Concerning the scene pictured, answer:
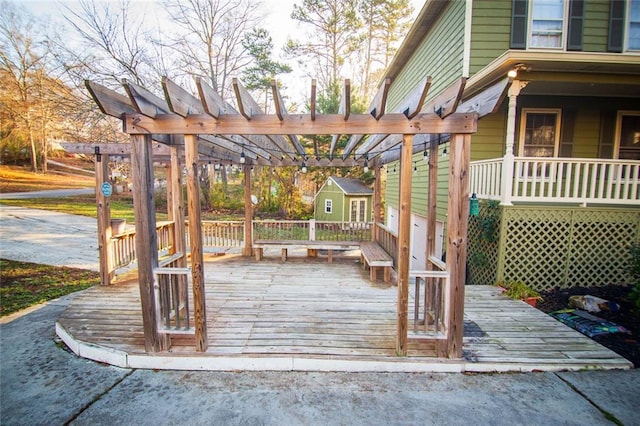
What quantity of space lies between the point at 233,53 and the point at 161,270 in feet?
Result: 51.4

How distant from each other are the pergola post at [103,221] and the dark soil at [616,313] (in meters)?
7.16

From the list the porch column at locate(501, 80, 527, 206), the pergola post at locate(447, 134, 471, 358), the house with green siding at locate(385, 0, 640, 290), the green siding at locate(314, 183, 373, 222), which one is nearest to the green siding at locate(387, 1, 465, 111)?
the house with green siding at locate(385, 0, 640, 290)

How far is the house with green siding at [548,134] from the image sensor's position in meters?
5.02

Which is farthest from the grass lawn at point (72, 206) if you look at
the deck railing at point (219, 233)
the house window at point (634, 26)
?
the house window at point (634, 26)

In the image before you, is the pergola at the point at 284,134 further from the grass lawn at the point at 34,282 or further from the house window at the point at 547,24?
the house window at the point at 547,24

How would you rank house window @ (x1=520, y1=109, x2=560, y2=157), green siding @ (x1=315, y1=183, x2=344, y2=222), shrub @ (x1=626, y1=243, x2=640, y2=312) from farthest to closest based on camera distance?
green siding @ (x1=315, y1=183, x2=344, y2=222) → house window @ (x1=520, y1=109, x2=560, y2=157) → shrub @ (x1=626, y1=243, x2=640, y2=312)

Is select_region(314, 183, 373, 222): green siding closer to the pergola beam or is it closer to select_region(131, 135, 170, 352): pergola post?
the pergola beam

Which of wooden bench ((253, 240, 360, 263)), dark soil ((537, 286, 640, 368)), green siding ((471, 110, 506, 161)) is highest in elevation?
green siding ((471, 110, 506, 161))

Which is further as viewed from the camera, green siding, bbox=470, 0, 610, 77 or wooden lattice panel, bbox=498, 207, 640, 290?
green siding, bbox=470, 0, 610, 77

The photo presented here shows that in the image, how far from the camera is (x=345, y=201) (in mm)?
14688

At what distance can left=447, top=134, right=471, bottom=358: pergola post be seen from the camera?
285cm

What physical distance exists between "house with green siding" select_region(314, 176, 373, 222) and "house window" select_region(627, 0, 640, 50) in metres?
10.1

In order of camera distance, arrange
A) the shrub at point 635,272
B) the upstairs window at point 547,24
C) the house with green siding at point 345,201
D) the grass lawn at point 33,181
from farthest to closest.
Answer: the grass lawn at point 33,181, the house with green siding at point 345,201, the upstairs window at point 547,24, the shrub at point 635,272

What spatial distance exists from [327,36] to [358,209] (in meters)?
9.77
